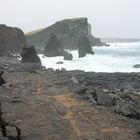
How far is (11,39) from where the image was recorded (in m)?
59.3

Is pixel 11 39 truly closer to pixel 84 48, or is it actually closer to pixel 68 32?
A: pixel 84 48

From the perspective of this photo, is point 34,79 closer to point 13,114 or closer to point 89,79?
point 89,79

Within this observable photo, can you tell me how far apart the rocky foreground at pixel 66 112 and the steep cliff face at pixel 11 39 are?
127 feet

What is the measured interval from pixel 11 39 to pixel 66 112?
155 feet

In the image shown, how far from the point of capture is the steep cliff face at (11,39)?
57844 mm

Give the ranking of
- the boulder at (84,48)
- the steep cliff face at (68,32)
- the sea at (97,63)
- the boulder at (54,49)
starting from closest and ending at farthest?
1. the sea at (97,63)
2. the boulder at (84,48)
3. the boulder at (54,49)
4. the steep cliff face at (68,32)

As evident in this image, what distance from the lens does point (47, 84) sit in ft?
63.1

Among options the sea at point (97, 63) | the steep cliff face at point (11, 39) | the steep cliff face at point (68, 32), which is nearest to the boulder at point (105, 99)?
the sea at point (97, 63)

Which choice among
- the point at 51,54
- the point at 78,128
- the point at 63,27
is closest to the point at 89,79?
the point at 78,128

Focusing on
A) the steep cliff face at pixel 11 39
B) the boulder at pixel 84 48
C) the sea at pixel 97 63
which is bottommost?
the sea at pixel 97 63

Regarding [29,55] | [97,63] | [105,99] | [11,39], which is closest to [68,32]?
[11,39]

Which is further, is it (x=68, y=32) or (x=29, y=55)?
(x=68, y=32)

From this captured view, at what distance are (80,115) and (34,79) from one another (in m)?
8.38

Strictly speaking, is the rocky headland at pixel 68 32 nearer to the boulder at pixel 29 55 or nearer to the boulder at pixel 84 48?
the boulder at pixel 84 48
